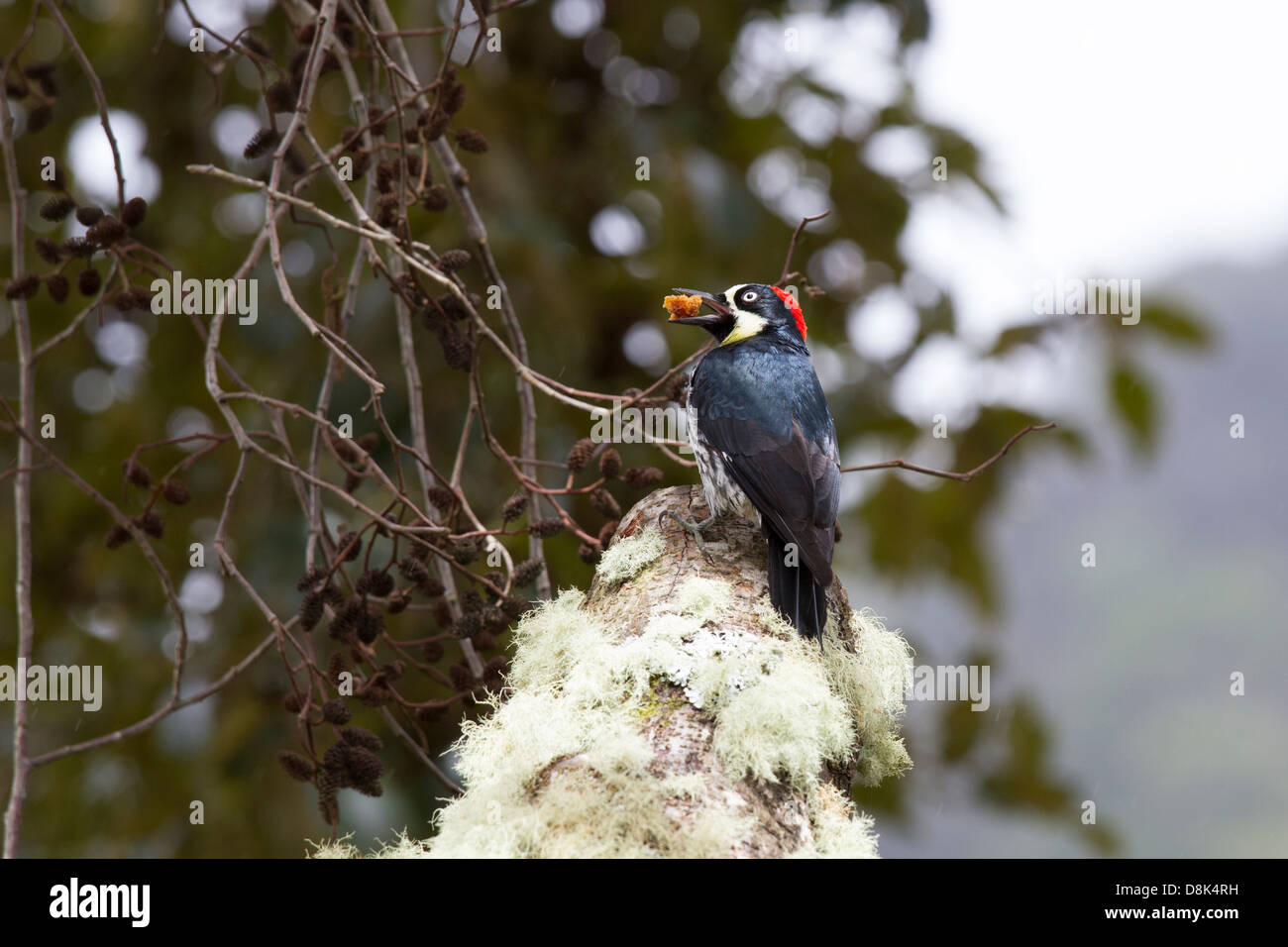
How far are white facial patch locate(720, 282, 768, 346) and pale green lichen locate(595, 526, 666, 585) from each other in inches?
54.4

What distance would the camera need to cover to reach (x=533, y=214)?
4.50 m

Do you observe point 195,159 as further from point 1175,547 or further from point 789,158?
point 1175,547

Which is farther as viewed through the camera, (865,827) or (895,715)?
(895,715)

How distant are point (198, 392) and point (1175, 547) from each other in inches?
2182

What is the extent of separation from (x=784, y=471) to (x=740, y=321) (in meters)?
0.90

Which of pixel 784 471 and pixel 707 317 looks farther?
pixel 707 317

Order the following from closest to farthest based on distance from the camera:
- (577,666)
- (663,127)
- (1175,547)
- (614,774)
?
(614,774), (577,666), (663,127), (1175,547)

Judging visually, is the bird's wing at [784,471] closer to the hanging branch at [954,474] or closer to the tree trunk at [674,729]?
the hanging branch at [954,474]

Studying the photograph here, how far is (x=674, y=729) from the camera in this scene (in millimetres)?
1974

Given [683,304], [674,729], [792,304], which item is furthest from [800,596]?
[792,304]

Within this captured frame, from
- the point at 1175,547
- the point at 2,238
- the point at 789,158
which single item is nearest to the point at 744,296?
the point at 789,158

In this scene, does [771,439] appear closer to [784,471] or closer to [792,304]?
[784,471]

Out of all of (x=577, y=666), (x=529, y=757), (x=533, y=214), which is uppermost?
(x=533, y=214)

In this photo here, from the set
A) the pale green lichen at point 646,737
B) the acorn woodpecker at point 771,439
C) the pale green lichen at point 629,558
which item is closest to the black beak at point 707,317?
the acorn woodpecker at point 771,439
